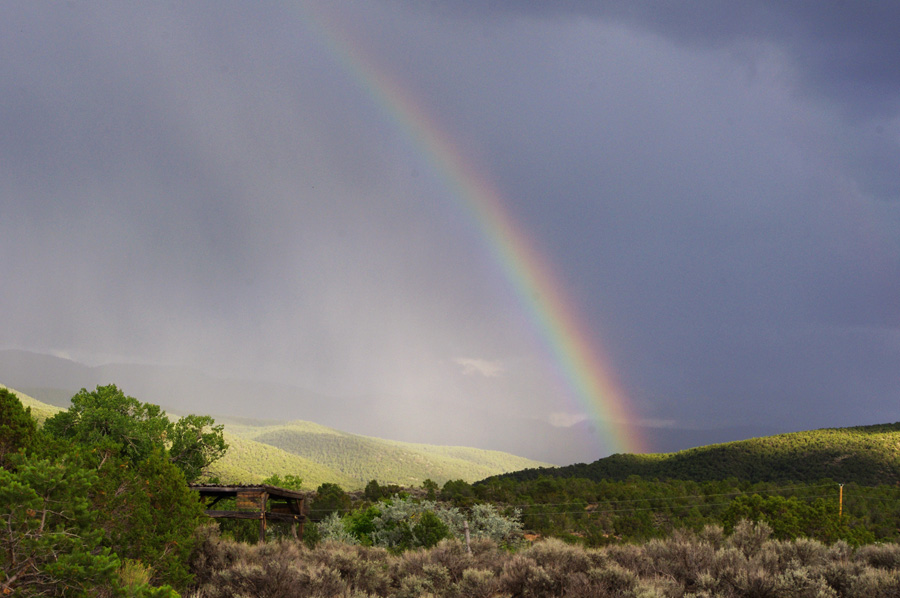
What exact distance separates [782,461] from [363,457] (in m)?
104

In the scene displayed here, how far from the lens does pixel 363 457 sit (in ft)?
467

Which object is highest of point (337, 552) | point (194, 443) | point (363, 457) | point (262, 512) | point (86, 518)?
point (86, 518)

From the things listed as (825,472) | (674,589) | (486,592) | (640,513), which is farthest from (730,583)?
(825,472)

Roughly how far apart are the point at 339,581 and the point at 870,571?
27.9 ft

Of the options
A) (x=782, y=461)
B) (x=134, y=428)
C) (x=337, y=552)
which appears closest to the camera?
(x=337, y=552)

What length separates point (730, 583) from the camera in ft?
28.5

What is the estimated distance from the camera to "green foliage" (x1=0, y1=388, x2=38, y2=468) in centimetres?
821

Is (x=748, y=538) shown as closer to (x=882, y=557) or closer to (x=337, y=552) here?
(x=882, y=557)

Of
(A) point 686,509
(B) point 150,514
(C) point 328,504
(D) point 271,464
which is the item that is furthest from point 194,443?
(D) point 271,464

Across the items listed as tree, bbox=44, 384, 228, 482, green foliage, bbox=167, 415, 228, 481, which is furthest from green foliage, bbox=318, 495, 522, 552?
green foliage, bbox=167, 415, 228, 481

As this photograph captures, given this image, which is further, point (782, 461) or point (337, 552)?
point (782, 461)

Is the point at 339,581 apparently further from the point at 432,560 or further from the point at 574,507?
the point at 574,507

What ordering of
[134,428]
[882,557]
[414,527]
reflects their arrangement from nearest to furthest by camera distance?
[882,557]
[414,527]
[134,428]

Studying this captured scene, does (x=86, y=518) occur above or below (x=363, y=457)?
above
